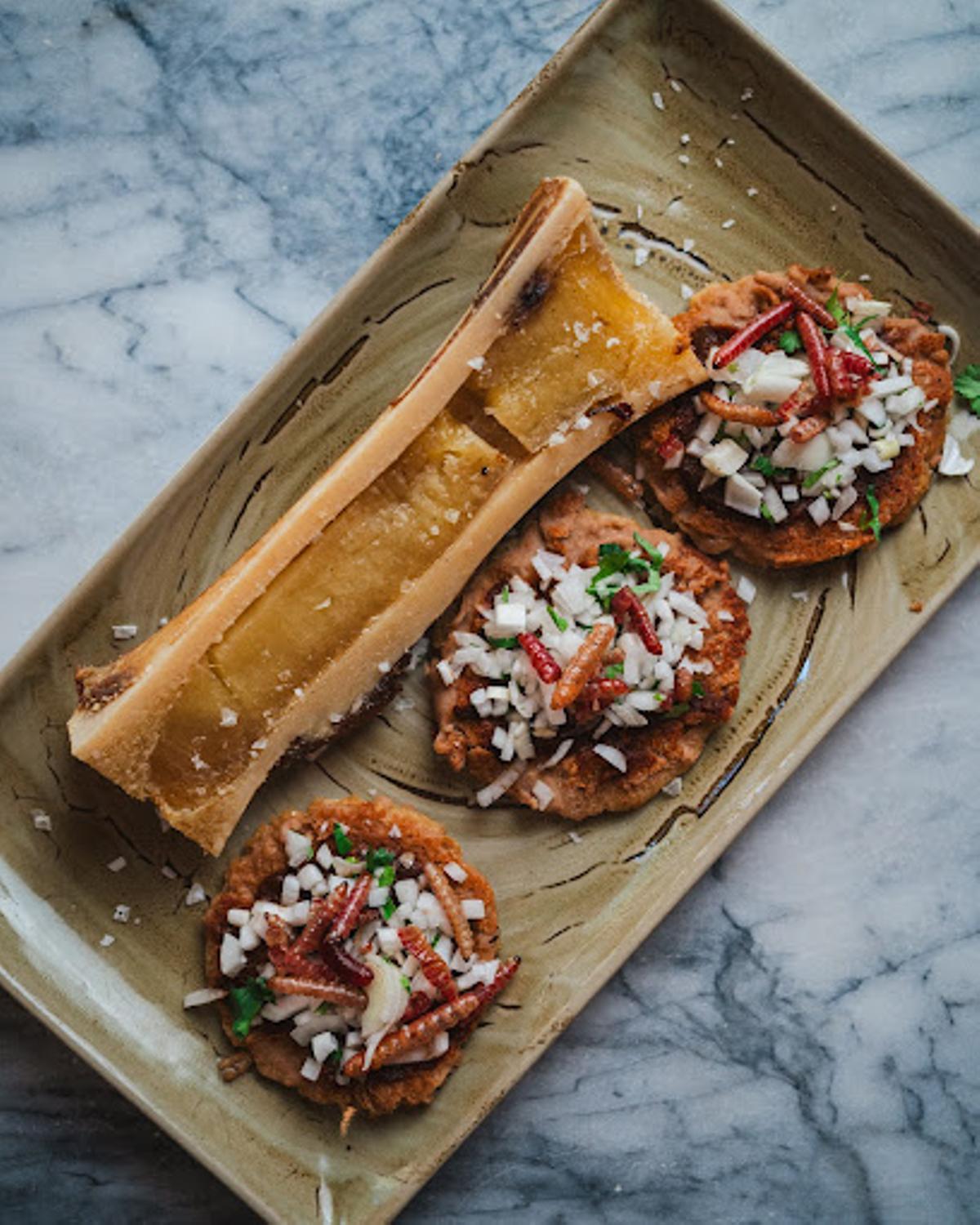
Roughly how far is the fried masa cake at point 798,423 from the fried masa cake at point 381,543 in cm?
24

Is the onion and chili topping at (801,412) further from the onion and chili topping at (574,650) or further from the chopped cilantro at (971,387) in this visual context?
the onion and chili topping at (574,650)

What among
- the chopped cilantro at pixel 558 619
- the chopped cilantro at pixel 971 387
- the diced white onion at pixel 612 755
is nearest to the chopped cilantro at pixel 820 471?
the chopped cilantro at pixel 971 387

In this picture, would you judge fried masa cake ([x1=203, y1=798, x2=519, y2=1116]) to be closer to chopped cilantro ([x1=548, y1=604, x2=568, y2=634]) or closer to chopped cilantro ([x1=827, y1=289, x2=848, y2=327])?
chopped cilantro ([x1=548, y1=604, x2=568, y2=634])

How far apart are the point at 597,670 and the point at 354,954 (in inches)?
35.7

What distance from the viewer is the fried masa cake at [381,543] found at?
2797mm

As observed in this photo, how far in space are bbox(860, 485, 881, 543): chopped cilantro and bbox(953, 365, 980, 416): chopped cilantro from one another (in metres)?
0.36

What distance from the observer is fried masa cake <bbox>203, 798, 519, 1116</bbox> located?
2.92 metres

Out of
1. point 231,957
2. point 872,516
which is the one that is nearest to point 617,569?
point 872,516

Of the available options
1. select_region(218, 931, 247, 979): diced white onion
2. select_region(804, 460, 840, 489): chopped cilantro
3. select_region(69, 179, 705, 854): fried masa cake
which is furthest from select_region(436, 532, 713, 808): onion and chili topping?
select_region(218, 931, 247, 979): diced white onion

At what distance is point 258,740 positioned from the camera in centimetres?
288

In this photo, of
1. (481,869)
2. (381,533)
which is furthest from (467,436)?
(481,869)

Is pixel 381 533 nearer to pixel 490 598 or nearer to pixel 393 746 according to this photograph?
pixel 490 598

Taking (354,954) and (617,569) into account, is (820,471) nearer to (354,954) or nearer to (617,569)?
(617,569)

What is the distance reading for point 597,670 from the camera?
9.75ft
